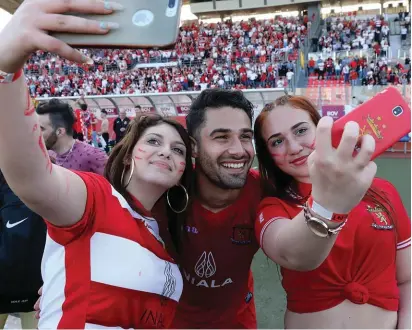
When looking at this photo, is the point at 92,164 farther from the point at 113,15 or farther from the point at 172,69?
the point at 172,69

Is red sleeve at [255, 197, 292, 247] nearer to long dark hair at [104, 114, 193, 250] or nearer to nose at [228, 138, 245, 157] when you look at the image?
nose at [228, 138, 245, 157]

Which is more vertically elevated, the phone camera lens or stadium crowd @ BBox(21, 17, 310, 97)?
stadium crowd @ BBox(21, 17, 310, 97)

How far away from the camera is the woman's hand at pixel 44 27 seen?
0.92 m

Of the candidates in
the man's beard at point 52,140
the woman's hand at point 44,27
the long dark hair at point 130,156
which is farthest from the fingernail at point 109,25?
the man's beard at point 52,140

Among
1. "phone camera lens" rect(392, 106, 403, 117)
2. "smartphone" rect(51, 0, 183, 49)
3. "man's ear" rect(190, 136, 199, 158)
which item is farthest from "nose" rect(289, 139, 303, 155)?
"smartphone" rect(51, 0, 183, 49)

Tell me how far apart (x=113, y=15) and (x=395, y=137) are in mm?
806

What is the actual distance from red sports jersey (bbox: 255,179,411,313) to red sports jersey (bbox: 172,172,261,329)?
406 mm

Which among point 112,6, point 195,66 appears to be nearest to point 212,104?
point 112,6

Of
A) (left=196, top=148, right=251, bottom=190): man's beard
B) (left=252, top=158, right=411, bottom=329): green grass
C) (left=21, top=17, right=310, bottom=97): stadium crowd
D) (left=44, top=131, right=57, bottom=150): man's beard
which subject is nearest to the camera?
(left=196, top=148, right=251, bottom=190): man's beard

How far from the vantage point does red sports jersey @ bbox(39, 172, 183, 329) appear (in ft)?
4.35

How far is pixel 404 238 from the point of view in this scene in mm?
1727

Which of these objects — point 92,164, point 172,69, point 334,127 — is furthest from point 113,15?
point 172,69

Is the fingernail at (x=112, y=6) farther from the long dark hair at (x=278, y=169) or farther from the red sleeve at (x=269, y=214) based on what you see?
the long dark hair at (x=278, y=169)

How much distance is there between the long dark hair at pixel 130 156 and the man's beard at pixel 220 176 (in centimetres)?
9
